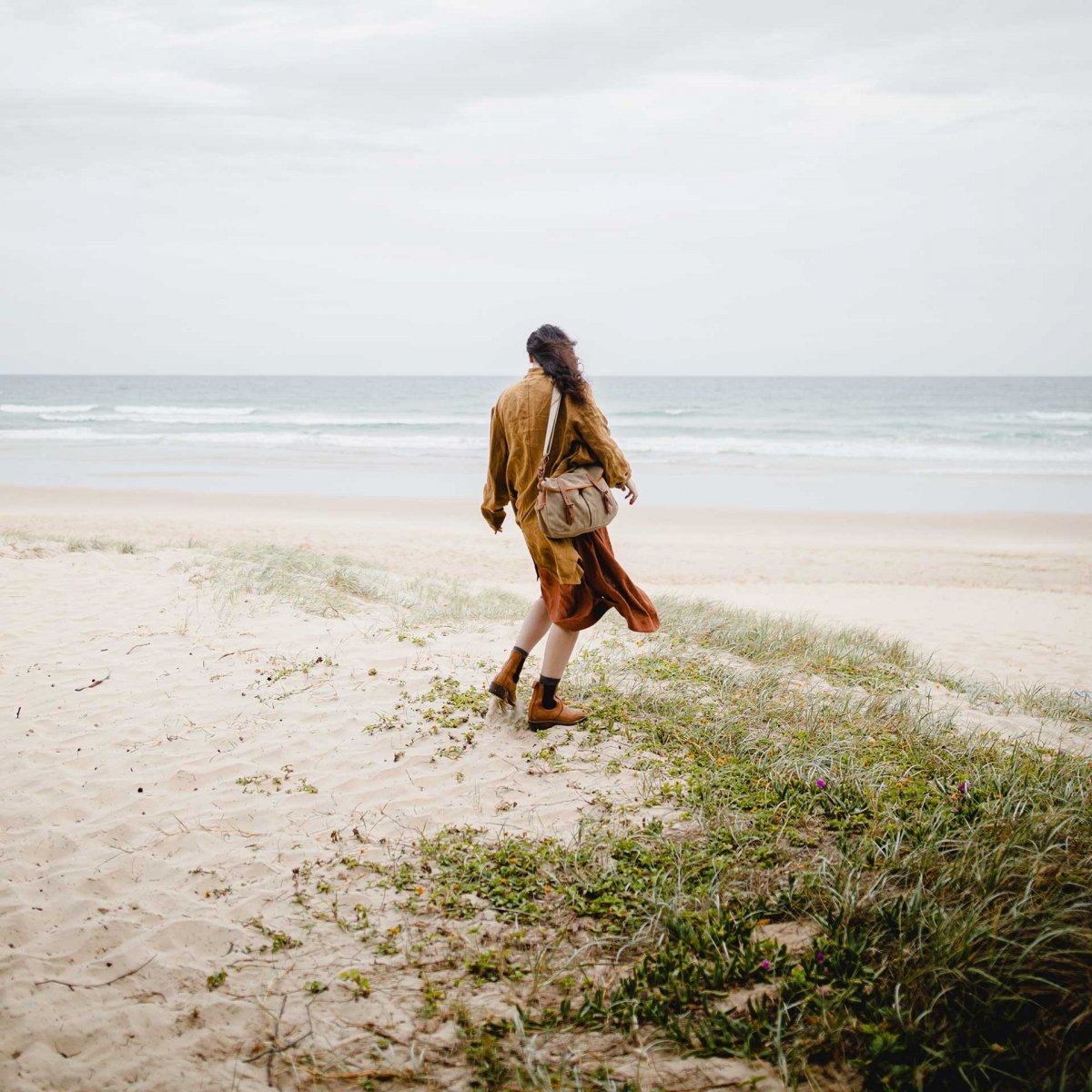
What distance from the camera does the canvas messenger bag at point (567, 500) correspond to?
3674mm

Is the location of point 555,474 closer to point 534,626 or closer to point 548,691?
point 534,626

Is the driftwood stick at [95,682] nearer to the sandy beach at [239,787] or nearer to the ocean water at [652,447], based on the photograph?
the sandy beach at [239,787]

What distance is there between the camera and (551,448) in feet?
12.3

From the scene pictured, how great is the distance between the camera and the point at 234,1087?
2082mm

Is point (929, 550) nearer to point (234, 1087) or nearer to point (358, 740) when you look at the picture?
point (358, 740)

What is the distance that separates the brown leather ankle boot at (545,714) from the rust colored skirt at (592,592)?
1.76 feet

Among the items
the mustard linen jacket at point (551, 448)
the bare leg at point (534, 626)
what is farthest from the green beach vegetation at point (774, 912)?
the mustard linen jacket at point (551, 448)

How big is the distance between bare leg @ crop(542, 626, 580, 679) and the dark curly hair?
3.68 ft

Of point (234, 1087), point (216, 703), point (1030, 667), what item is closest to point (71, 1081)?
point (234, 1087)

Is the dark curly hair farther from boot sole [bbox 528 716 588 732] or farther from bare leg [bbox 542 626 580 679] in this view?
boot sole [bbox 528 716 588 732]

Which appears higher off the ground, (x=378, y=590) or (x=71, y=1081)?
(x=378, y=590)

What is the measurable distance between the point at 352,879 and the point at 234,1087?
3.07 ft

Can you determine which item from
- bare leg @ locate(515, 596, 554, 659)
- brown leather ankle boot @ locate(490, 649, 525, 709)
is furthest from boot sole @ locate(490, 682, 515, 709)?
bare leg @ locate(515, 596, 554, 659)

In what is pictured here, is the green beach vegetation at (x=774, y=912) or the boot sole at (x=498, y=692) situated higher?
the boot sole at (x=498, y=692)
